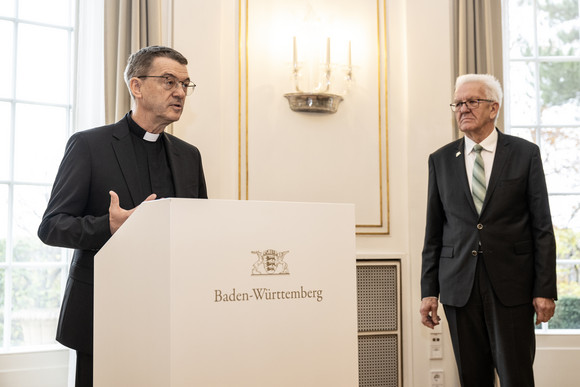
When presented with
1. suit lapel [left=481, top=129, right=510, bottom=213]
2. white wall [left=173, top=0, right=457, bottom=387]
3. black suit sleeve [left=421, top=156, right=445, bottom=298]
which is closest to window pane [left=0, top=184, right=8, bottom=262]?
white wall [left=173, top=0, right=457, bottom=387]

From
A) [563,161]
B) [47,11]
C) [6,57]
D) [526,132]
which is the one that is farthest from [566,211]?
[6,57]

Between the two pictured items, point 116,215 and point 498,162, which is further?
point 498,162

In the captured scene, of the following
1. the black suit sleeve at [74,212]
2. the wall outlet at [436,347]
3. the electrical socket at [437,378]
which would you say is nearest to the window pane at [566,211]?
the wall outlet at [436,347]

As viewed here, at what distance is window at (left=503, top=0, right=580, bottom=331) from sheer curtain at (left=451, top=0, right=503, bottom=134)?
329mm

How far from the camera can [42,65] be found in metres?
3.49

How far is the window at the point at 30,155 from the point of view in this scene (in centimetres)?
333

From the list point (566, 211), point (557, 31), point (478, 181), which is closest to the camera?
point (478, 181)

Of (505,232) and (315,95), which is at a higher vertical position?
(315,95)

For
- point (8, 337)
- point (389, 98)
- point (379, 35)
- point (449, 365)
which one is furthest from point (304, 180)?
point (8, 337)

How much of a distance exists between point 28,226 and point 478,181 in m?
2.33

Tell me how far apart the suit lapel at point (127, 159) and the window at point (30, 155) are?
A: 4.68 ft

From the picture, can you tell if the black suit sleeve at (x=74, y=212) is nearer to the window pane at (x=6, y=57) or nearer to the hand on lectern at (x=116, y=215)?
the hand on lectern at (x=116, y=215)

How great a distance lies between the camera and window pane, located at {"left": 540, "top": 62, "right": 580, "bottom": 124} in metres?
4.20

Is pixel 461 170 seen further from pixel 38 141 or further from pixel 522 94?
pixel 38 141
